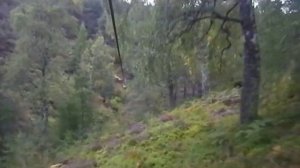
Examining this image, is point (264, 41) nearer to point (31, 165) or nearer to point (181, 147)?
point (181, 147)

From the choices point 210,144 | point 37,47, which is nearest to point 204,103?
point 210,144

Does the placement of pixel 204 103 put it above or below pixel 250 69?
below

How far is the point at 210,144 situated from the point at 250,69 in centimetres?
161

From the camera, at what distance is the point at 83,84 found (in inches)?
833

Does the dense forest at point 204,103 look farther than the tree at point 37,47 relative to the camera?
No

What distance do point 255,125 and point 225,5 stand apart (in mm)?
3631

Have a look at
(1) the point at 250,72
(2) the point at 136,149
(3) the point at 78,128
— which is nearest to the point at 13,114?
(3) the point at 78,128

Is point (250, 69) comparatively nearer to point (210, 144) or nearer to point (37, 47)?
point (210, 144)

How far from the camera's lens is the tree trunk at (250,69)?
28.0ft

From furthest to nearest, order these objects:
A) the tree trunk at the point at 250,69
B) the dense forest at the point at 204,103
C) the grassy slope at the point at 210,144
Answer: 1. the tree trunk at the point at 250,69
2. the dense forest at the point at 204,103
3. the grassy slope at the point at 210,144

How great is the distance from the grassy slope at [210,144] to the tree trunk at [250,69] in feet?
1.11

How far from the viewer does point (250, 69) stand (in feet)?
28.1

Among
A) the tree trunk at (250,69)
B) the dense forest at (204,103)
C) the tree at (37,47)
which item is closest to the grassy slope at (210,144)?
the dense forest at (204,103)

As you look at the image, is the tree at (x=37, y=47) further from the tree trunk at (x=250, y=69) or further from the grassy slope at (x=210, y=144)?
the tree trunk at (x=250, y=69)
